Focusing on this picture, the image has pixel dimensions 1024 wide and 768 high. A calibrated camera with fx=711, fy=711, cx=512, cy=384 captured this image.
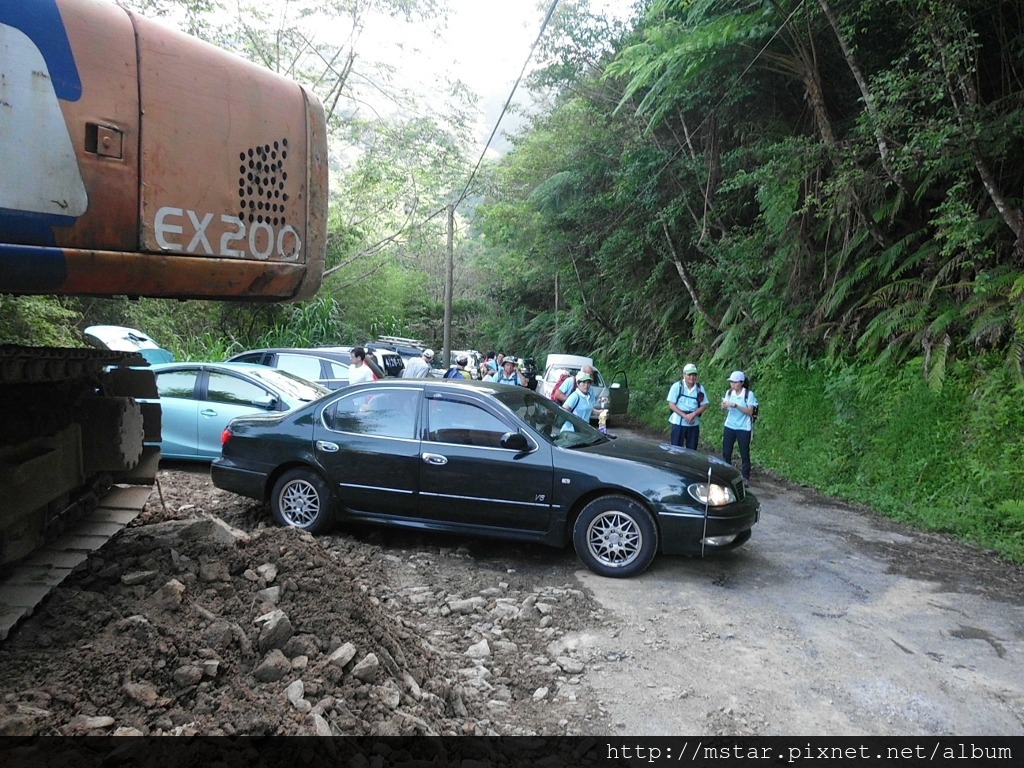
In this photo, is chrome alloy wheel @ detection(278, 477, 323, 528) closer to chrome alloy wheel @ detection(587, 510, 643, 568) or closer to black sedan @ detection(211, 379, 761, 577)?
black sedan @ detection(211, 379, 761, 577)

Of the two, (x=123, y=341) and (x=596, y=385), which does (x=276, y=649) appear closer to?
(x=123, y=341)

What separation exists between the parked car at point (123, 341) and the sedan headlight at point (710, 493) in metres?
10.2

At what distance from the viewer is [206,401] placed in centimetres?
927

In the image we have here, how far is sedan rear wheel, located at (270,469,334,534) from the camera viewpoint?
666 cm

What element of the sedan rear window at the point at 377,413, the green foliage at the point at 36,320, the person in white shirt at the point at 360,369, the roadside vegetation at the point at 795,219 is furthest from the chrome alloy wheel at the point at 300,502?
the green foliage at the point at 36,320

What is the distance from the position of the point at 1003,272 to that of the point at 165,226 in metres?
9.24

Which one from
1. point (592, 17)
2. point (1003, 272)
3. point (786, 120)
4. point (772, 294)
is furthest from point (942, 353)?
point (592, 17)

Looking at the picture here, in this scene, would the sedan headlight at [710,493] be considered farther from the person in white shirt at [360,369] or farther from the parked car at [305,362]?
the parked car at [305,362]

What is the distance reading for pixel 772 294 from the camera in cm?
1319

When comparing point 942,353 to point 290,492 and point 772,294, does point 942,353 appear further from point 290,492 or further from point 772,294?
point 290,492

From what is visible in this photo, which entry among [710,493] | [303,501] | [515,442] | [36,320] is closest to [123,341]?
[36,320]

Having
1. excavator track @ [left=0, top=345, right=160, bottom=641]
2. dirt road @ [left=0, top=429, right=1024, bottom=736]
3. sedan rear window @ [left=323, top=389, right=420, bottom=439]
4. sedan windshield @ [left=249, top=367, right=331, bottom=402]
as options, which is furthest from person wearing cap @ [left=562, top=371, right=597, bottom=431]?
excavator track @ [left=0, top=345, right=160, bottom=641]

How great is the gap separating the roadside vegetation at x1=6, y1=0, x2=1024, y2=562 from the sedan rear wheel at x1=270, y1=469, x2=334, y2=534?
21.3ft

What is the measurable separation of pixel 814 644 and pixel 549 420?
2961 mm
